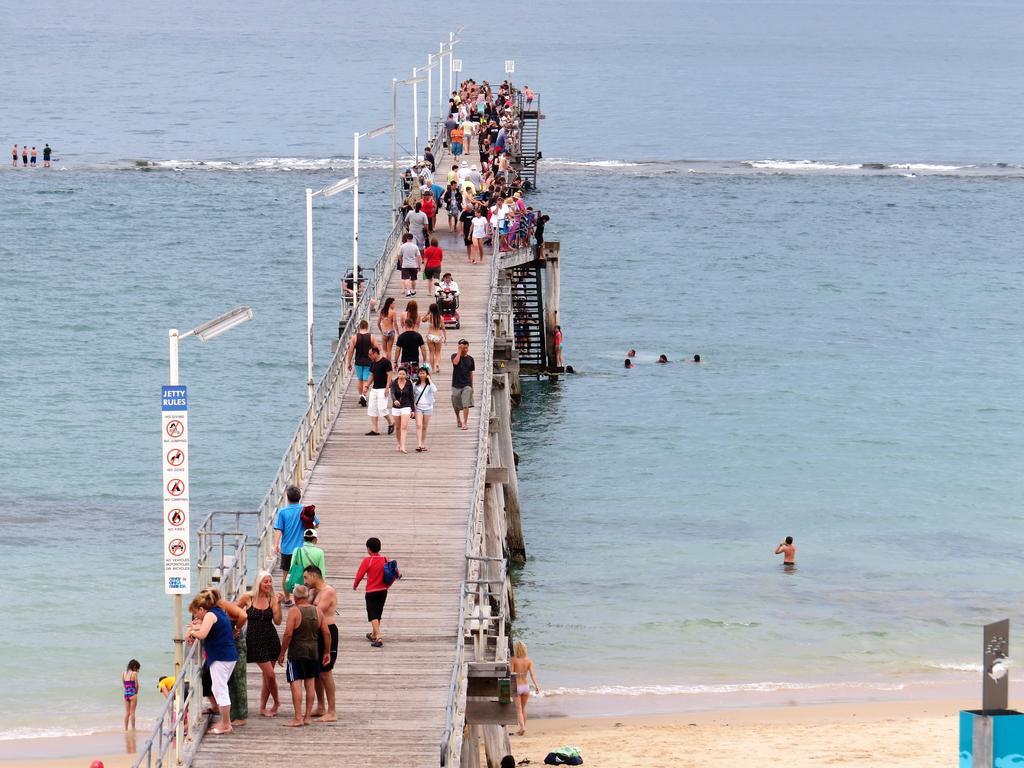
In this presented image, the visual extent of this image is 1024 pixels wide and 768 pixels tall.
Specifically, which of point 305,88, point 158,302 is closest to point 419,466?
point 158,302

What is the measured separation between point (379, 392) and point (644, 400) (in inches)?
983

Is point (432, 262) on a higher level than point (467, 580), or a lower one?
higher

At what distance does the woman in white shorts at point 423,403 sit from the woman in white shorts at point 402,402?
0.35ft

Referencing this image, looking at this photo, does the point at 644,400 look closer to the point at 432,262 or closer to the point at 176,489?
the point at 432,262

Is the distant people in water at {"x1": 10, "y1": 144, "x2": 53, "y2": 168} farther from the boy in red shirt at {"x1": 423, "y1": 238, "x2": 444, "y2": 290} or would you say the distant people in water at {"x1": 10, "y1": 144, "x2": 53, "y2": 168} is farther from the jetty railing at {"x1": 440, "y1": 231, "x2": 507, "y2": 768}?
the jetty railing at {"x1": 440, "y1": 231, "x2": 507, "y2": 768}

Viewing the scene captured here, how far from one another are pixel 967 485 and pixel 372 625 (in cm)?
2677

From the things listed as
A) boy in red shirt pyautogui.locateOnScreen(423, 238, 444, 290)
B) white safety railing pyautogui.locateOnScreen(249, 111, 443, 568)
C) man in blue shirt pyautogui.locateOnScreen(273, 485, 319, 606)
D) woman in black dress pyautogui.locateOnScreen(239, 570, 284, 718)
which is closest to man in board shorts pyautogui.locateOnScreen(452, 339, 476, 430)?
white safety railing pyautogui.locateOnScreen(249, 111, 443, 568)

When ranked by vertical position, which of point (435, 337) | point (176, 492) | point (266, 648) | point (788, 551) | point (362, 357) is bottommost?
point (788, 551)

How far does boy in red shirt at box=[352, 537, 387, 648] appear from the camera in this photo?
16750 mm

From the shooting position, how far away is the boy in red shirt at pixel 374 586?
16.8 m

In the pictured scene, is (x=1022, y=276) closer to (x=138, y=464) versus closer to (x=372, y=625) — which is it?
(x=138, y=464)

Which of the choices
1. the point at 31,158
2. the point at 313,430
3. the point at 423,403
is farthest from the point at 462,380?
the point at 31,158

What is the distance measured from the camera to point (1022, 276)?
226 ft

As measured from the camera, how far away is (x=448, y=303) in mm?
29359
